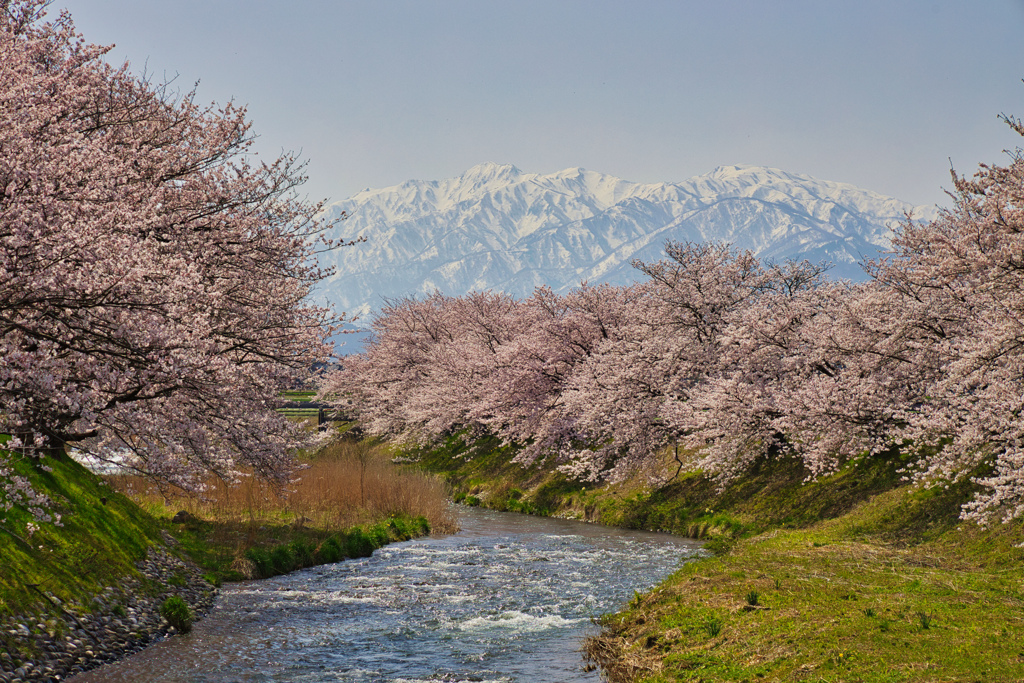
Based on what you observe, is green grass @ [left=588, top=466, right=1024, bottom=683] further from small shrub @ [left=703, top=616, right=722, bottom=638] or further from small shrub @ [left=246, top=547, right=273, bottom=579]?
small shrub @ [left=246, top=547, right=273, bottom=579]

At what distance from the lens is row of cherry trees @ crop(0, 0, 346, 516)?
10.4 metres

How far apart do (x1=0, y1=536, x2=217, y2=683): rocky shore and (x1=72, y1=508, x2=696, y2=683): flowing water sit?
399 mm

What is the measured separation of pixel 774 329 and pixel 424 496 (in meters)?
16.9

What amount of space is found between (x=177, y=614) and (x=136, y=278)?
8.39 meters

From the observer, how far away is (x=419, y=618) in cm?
1745

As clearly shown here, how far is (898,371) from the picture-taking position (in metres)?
26.2

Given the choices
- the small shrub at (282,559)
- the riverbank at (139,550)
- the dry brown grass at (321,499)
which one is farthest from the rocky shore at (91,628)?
the dry brown grass at (321,499)

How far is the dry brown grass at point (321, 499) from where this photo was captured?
89.4 ft

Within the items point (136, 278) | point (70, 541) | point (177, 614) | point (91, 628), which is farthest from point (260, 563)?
point (136, 278)

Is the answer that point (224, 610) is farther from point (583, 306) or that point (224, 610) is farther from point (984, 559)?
point (583, 306)

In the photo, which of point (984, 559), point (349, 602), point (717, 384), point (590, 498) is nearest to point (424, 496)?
point (590, 498)

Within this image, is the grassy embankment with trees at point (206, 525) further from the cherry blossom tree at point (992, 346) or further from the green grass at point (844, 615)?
the cherry blossom tree at point (992, 346)

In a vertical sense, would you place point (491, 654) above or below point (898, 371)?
below

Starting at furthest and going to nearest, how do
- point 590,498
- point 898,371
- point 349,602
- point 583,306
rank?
point 583,306 → point 590,498 → point 898,371 → point 349,602
